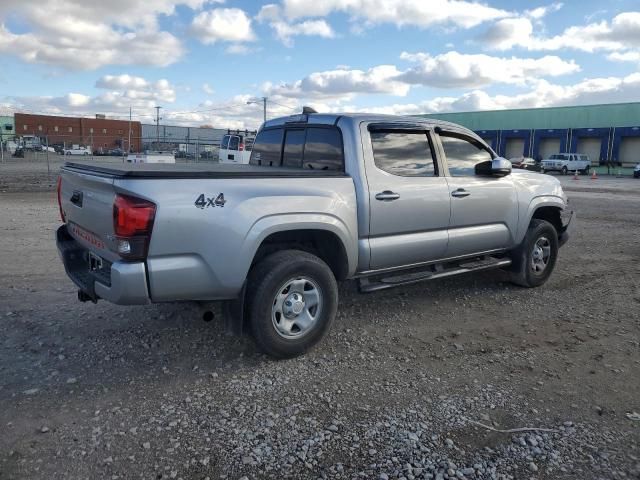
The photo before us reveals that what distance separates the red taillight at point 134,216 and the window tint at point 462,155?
3.14 m

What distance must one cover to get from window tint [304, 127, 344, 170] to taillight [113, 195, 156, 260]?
1.89 metres

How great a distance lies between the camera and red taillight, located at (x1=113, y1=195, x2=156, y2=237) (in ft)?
11.0

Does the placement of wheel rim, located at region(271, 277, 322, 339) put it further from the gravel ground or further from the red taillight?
the red taillight

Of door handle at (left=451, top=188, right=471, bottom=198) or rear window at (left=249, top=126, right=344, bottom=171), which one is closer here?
rear window at (left=249, top=126, right=344, bottom=171)

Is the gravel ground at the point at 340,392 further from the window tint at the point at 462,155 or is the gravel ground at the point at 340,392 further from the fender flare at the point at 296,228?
the window tint at the point at 462,155

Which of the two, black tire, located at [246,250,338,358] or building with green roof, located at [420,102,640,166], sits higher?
building with green roof, located at [420,102,640,166]

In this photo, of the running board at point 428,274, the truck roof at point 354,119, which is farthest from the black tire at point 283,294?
the truck roof at point 354,119

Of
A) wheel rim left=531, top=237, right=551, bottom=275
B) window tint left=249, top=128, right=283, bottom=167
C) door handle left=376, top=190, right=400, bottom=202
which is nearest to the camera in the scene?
door handle left=376, top=190, right=400, bottom=202

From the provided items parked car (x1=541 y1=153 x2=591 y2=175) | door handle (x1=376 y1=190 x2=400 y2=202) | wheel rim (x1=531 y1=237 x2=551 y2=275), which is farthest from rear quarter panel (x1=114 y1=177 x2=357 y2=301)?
parked car (x1=541 y1=153 x2=591 y2=175)

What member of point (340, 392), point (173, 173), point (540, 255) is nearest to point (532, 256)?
point (540, 255)

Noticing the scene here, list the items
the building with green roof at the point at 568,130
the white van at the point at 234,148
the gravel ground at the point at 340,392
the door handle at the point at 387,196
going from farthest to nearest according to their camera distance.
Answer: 1. the building with green roof at the point at 568,130
2. the white van at the point at 234,148
3. the door handle at the point at 387,196
4. the gravel ground at the point at 340,392

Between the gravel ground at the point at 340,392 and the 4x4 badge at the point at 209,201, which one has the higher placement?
the 4x4 badge at the point at 209,201

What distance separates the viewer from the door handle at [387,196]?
4.56 meters

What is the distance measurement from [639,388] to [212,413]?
3081 mm
